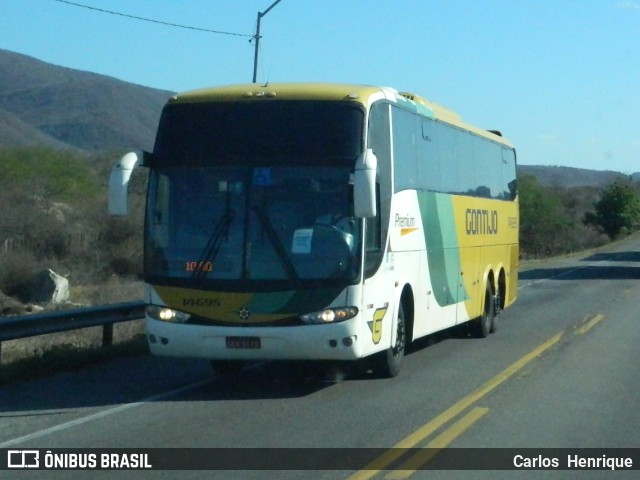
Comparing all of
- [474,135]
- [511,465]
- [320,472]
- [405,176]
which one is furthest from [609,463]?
[474,135]

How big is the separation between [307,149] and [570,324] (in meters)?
10.2

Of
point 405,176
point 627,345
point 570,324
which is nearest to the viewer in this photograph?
point 405,176

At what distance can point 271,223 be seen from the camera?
11.3 m

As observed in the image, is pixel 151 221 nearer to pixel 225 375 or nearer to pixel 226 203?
pixel 226 203

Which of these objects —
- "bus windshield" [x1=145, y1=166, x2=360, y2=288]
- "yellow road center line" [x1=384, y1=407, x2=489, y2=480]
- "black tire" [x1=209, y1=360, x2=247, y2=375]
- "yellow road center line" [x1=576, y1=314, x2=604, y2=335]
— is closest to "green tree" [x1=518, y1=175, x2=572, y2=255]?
"yellow road center line" [x1=576, y1=314, x2=604, y2=335]

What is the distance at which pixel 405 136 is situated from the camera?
43.6 feet

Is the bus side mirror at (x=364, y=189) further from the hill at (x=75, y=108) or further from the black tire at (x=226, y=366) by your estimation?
the hill at (x=75, y=108)

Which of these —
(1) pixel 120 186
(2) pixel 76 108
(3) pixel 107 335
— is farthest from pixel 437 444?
(2) pixel 76 108

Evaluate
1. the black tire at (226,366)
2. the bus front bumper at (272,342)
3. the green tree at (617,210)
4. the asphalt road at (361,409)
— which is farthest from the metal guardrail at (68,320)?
the green tree at (617,210)

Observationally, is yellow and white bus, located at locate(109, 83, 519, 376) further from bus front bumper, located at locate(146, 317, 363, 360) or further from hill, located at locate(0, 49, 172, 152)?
hill, located at locate(0, 49, 172, 152)

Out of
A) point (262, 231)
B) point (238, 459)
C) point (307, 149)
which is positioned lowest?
point (238, 459)

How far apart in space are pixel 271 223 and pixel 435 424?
2765 millimetres

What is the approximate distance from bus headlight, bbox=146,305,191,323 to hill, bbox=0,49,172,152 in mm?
122555

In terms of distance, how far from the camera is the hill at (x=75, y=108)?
149m
